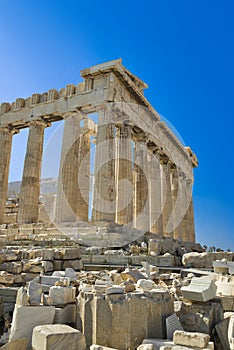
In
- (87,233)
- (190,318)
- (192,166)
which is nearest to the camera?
(190,318)

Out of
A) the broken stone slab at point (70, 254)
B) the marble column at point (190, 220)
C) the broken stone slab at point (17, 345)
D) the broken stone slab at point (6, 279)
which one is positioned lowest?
the broken stone slab at point (17, 345)

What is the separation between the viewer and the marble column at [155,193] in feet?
A: 80.1

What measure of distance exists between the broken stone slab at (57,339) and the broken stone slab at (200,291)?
1.48 m

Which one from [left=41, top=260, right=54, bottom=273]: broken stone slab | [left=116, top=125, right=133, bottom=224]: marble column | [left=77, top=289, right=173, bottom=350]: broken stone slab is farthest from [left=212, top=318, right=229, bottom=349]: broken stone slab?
[left=116, top=125, right=133, bottom=224]: marble column

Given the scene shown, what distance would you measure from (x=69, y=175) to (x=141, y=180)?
6.07m

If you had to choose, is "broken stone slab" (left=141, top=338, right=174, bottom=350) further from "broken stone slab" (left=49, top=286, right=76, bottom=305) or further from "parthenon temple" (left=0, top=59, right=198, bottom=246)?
"parthenon temple" (left=0, top=59, right=198, bottom=246)

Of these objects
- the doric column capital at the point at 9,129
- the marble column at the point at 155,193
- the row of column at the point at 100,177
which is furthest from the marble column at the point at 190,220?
the doric column capital at the point at 9,129

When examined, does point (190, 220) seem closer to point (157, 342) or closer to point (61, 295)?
point (61, 295)

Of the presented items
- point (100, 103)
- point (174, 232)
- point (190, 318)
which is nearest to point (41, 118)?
point (100, 103)

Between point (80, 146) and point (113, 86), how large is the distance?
492 centimetres

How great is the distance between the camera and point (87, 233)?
1526 cm

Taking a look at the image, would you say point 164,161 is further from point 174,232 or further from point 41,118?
point 41,118

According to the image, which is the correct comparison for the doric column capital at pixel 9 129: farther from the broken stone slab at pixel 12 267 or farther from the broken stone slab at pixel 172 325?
the broken stone slab at pixel 172 325

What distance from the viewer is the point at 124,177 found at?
19.0 meters
